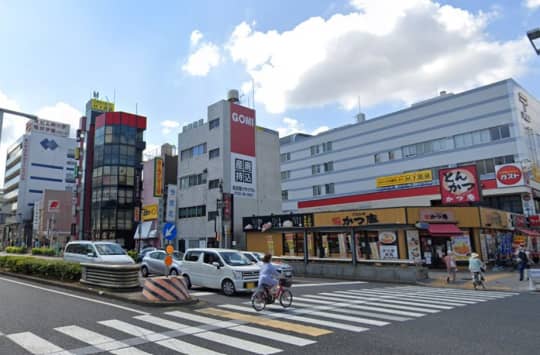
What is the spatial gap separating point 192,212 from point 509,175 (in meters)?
35.4

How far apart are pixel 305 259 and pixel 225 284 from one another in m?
14.1

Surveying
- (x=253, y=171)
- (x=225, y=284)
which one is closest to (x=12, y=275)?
(x=225, y=284)

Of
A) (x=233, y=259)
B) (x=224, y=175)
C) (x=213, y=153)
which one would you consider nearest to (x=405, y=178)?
(x=224, y=175)

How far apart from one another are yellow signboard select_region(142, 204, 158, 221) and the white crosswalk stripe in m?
43.4

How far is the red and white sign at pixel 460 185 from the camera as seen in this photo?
2805 cm

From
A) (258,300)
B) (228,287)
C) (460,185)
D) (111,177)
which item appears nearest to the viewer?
(258,300)

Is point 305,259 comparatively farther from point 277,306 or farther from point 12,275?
point 12,275

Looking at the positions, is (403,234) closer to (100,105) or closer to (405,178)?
(405,178)

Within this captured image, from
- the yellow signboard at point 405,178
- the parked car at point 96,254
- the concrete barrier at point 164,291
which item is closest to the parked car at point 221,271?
the concrete barrier at point 164,291

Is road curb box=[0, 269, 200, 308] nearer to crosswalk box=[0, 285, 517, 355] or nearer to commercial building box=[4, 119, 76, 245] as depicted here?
crosswalk box=[0, 285, 517, 355]

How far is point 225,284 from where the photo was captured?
1421 cm

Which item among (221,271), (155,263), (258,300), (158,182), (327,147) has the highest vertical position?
(327,147)

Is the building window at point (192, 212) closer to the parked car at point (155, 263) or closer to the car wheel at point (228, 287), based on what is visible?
the parked car at point (155, 263)

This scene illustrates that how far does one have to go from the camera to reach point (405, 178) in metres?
46.2
